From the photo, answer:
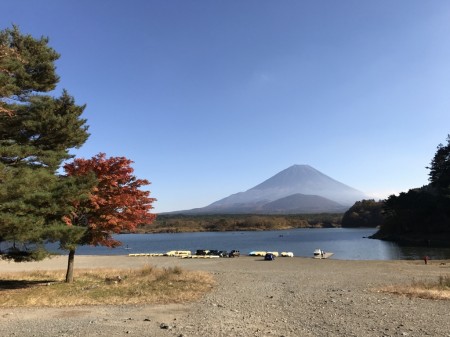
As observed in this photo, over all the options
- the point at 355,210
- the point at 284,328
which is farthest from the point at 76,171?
the point at 355,210

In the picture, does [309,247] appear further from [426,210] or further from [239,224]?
[239,224]

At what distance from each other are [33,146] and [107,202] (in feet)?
13.2

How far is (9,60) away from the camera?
12945 mm

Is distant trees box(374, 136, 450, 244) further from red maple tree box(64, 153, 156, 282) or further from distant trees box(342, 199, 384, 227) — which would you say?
red maple tree box(64, 153, 156, 282)

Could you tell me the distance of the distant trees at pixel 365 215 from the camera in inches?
6127

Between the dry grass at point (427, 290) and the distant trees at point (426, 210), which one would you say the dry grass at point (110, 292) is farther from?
the distant trees at point (426, 210)

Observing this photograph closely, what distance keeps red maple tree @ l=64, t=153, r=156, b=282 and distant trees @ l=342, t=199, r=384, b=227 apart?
5894 inches

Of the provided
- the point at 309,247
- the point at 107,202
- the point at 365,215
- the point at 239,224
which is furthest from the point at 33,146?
the point at 239,224

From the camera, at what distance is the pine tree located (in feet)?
43.5

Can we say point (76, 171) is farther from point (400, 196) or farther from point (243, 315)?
point (400, 196)

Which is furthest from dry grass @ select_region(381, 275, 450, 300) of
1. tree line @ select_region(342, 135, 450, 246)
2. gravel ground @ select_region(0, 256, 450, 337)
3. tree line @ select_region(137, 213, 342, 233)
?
tree line @ select_region(137, 213, 342, 233)

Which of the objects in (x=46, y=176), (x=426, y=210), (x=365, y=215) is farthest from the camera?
(x=365, y=215)

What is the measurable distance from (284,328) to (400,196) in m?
85.8

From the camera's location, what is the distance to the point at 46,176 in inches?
557
